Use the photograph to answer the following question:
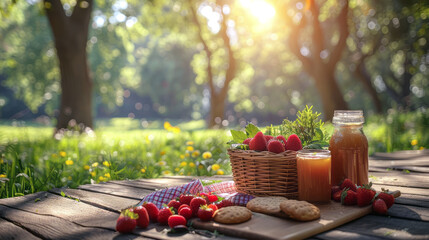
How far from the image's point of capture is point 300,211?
1.96 metres

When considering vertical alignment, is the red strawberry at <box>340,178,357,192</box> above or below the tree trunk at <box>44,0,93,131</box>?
below

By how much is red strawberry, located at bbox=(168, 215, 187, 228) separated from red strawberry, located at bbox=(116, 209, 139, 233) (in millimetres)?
170

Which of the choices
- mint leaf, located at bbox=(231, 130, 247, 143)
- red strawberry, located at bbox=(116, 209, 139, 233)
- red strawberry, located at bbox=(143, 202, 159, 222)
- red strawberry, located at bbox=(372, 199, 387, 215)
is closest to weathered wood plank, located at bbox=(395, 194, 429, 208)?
red strawberry, located at bbox=(372, 199, 387, 215)

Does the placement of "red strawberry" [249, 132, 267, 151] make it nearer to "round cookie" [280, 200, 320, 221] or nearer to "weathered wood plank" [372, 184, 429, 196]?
"round cookie" [280, 200, 320, 221]

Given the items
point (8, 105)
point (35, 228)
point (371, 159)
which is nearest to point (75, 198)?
point (35, 228)

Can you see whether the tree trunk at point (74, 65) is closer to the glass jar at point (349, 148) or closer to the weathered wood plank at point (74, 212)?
the weathered wood plank at point (74, 212)

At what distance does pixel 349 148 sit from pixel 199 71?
714 inches

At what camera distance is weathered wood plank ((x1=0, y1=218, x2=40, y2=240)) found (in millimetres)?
2012

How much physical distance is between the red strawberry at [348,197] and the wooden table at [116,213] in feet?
0.45

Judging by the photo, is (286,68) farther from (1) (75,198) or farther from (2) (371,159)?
(1) (75,198)

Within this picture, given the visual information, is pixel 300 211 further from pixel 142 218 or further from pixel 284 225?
pixel 142 218

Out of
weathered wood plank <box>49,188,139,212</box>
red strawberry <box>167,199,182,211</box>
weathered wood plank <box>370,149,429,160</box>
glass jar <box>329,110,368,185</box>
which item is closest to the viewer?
red strawberry <box>167,199,182,211</box>

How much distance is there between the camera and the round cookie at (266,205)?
6.89ft

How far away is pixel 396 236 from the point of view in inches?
71.1
